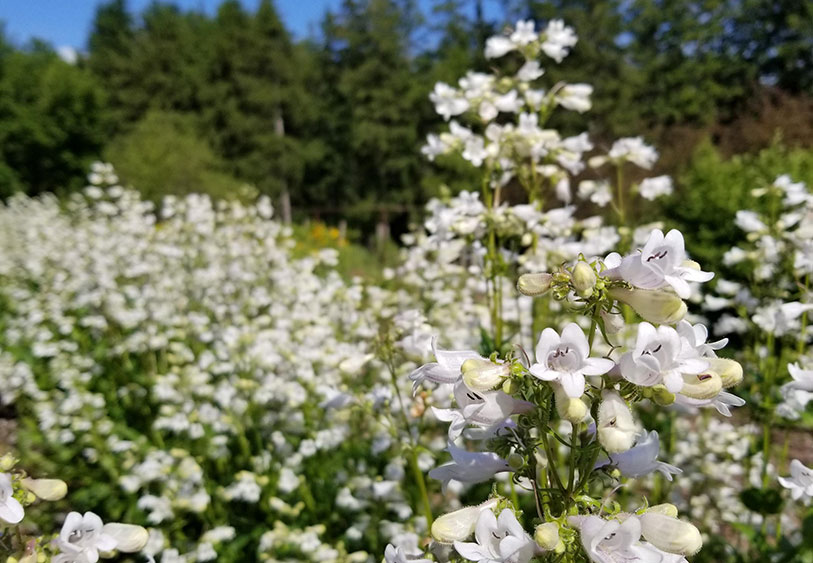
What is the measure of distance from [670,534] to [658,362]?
253 millimetres

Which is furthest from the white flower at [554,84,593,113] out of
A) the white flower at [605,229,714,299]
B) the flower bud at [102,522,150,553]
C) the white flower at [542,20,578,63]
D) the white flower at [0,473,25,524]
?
the white flower at [0,473,25,524]

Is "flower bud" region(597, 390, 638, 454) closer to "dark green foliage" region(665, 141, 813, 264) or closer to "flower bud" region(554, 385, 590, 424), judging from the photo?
"flower bud" region(554, 385, 590, 424)

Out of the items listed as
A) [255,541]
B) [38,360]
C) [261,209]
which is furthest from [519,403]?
[38,360]

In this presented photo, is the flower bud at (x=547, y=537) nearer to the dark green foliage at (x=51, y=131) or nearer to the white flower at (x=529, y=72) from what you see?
the white flower at (x=529, y=72)

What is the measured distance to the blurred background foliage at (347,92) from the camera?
22062 mm

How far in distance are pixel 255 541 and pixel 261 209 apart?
3113 mm

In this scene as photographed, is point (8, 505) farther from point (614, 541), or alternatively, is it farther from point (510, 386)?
point (614, 541)

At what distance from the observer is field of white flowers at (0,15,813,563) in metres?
0.95

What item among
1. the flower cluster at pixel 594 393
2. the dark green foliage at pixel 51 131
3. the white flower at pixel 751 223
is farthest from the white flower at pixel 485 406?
the dark green foliage at pixel 51 131

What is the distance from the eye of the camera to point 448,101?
2.71m

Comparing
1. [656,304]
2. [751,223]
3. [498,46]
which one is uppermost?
[498,46]

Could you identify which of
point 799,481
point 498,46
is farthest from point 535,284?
point 498,46

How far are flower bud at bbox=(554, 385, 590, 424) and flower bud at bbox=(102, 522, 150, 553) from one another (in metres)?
0.87

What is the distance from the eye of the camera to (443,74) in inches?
912
